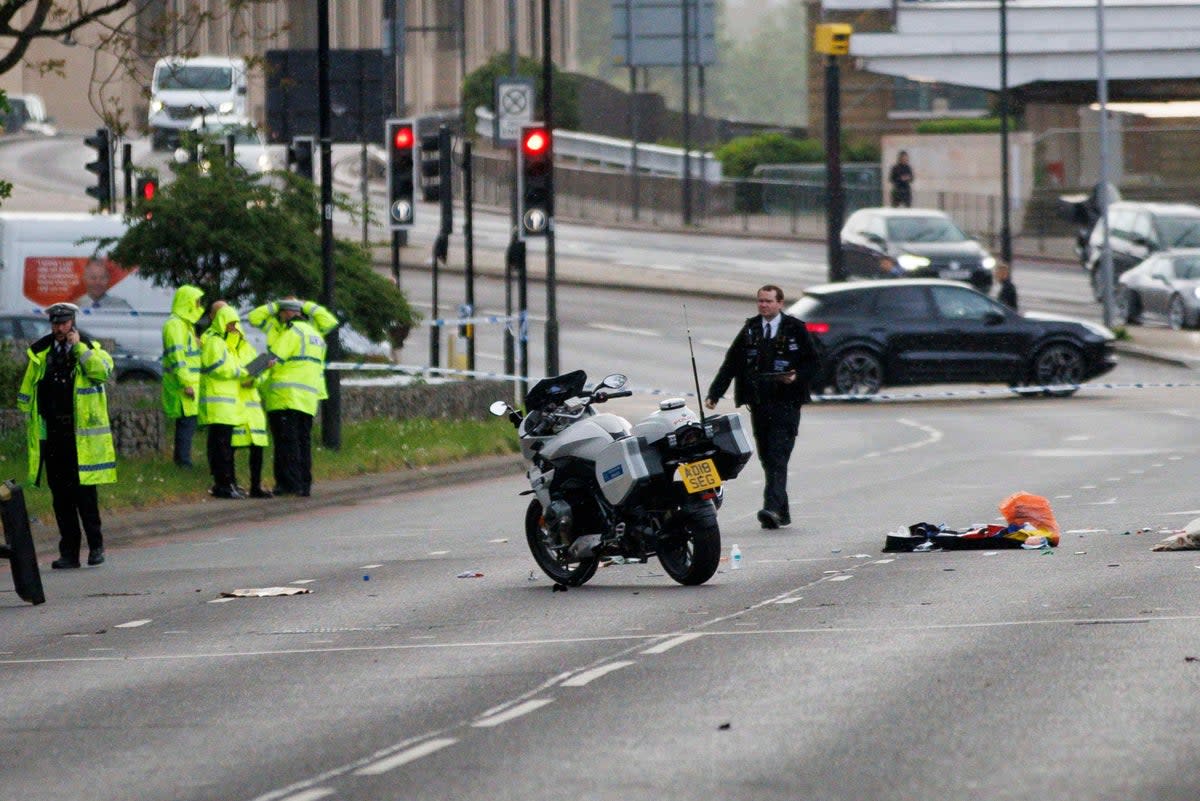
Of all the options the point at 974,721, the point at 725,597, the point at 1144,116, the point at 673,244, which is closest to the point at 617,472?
the point at 725,597

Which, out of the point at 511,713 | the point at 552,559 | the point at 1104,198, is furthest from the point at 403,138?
the point at 1104,198

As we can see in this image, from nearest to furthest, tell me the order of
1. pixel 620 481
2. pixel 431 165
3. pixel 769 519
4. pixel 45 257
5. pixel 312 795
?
pixel 312 795
pixel 620 481
pixel 769 519
pixel 45 257
pixel 431 165

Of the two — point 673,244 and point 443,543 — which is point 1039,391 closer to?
point 443,543

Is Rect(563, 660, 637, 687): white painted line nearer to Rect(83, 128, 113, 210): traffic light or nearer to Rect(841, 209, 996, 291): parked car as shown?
Rect(83, 128, 113, 210): traffic light

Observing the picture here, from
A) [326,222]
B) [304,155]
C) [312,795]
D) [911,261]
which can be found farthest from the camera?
[911,261]

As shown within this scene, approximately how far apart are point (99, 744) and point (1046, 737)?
3.49 metres

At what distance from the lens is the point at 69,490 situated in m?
16.0

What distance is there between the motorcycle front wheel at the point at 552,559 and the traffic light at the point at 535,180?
592 inches

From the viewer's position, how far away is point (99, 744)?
9.30 m

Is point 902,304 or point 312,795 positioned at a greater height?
point 902,304

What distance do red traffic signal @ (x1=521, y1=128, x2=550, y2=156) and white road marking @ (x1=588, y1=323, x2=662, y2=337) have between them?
41.7ft

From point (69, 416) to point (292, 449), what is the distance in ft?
15.2

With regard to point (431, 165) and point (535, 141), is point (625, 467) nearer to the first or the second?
point (535, 141)

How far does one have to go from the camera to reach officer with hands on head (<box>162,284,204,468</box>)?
20.3 meters
